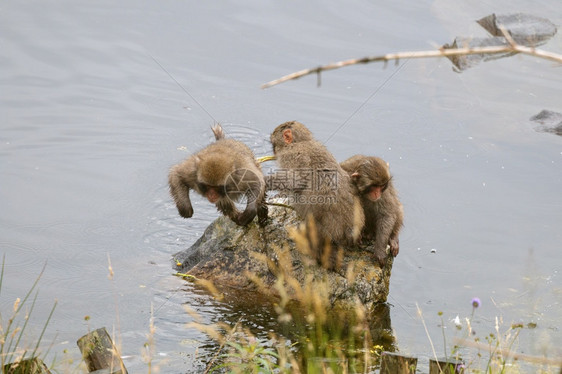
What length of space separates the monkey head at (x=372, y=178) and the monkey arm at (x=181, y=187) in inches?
64.5

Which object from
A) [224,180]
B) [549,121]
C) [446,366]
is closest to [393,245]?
[224,180]

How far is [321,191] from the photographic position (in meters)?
7.73

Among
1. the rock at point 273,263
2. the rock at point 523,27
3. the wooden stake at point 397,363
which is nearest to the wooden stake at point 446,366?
the wooden stake at point 397,363

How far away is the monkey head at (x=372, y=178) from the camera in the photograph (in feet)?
25.3

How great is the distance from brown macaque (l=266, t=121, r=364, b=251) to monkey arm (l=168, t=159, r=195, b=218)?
0.83 m

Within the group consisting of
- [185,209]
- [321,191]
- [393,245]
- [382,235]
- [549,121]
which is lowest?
Result: [393,245]

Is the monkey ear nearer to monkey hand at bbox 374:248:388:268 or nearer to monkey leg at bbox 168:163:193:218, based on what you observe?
monkey leg at bbox 168:163:193:218

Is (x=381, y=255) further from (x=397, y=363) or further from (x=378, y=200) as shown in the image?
(x=397, y=363)

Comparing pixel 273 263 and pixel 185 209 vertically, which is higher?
pixel 185 209

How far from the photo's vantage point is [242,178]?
7832mm

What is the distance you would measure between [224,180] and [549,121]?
307 inches

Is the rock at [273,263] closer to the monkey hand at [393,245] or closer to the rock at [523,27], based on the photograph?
the monkey hand at [393,245]

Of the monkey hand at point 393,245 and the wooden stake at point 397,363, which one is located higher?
the monkey hand at point 393,245

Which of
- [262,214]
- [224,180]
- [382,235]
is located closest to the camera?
[224,180]
